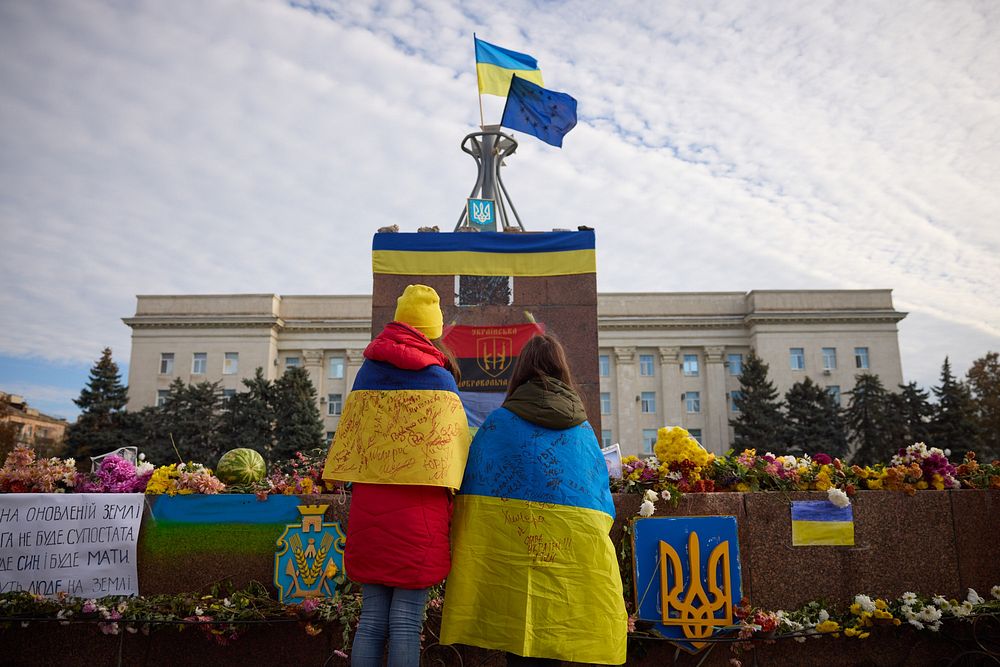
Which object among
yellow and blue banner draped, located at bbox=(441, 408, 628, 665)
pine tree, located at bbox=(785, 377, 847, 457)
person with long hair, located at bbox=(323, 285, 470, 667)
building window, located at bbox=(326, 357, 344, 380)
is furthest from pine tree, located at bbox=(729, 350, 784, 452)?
person with long hair, located at bbox=(323, 285, 470, 667)

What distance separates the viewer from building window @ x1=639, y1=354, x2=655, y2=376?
168 feet

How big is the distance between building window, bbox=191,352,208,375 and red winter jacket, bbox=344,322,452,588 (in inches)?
2020

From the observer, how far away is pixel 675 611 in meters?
3.93

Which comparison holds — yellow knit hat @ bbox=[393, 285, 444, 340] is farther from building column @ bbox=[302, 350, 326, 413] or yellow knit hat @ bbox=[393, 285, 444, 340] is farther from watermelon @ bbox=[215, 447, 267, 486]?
building column @ bbox=[302, 350, 326, 413]

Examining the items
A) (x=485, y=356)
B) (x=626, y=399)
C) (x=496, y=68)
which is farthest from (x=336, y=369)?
(x=485, y=356)

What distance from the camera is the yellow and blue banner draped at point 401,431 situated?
299cm

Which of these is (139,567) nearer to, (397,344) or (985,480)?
(397,344)

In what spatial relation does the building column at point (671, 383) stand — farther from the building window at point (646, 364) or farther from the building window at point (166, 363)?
the building window at point (166, 363)

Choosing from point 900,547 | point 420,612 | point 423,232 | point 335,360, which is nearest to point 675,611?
point 900,547

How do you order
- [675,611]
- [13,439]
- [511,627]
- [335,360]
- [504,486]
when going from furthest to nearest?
[335,360], [13,439], [675,611], [504,486], [511,627]

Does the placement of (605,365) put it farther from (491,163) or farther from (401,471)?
(401,471)

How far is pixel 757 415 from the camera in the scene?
39906 millimetres

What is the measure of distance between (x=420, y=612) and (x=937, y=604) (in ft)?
10.2

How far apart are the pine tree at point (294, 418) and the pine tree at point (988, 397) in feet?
115
